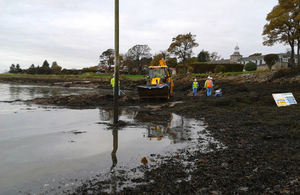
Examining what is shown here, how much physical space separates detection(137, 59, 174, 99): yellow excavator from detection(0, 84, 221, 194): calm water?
5860 mm

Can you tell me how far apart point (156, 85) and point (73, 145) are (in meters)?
11.2

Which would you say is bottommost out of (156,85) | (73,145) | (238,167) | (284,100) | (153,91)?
(73,145)

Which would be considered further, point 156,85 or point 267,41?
point 267,41

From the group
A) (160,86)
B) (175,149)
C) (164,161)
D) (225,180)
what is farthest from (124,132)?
(160,86)

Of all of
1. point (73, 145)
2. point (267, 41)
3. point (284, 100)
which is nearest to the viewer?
point (73, 145)

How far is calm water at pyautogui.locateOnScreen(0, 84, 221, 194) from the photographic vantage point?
4.68 m

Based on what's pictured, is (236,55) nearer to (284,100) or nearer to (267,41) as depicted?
(267,41)

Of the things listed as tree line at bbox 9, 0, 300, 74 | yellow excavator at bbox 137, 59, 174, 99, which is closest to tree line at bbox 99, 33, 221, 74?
tree line at bbox 9, 0, 300, 74

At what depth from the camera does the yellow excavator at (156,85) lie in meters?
16.8

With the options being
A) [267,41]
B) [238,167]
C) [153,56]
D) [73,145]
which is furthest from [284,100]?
[153,56]

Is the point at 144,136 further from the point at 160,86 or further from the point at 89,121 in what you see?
the point at 160,86

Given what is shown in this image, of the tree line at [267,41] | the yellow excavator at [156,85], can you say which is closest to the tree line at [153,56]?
the tree line at [267,41]

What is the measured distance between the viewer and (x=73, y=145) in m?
6.80

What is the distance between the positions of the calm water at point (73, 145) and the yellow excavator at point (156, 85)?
586 centimetres
